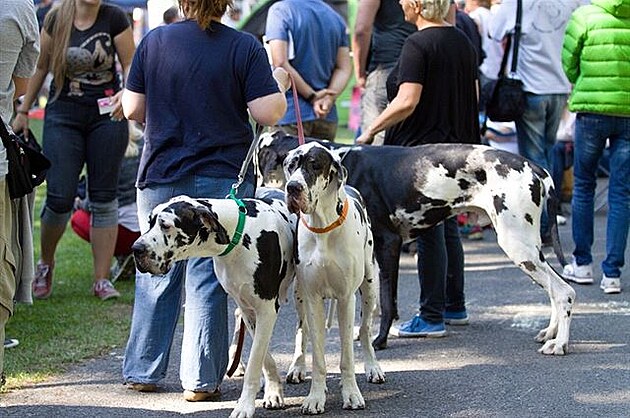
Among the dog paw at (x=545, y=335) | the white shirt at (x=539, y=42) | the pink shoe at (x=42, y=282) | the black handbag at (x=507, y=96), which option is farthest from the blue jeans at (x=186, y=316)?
the white shirt at (x=539, y=42)

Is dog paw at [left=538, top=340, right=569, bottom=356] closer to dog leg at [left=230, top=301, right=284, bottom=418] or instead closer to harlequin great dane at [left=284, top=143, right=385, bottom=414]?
harlequin great dane at [left=284, top=143, right=385, bottom=414]

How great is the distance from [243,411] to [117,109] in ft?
9.33

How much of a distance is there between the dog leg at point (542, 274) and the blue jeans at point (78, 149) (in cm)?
279

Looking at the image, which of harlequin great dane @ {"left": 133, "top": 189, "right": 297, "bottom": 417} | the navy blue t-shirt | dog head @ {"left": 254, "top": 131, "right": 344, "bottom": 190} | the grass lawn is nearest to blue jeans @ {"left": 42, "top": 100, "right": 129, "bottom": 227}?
the grass lawn

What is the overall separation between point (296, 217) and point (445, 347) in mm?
1713

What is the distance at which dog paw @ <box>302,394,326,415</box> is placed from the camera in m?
5.16

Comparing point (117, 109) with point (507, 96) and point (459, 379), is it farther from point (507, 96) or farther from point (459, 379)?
point (507, 96)

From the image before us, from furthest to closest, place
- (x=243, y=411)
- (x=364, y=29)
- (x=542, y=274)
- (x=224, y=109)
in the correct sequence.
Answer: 1. (x=364, y=29)
2. (x=542, y=274)
3. (x=224, y=109)
4. (x=243, y=411)

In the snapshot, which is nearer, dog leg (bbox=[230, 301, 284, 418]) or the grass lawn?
dog leg (bbox=[230, 301, 284, 418])

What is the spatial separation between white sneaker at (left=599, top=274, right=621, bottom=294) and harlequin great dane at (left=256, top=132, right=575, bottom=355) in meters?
1.54

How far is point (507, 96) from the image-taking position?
9.34 m

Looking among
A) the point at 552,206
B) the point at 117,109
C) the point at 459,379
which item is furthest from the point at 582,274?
the point at 117,109

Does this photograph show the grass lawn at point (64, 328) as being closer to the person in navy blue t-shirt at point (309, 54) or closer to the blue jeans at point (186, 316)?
the blue jeans at point (186, 316)

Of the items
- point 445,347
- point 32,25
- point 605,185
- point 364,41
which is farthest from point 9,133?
point 605,185
